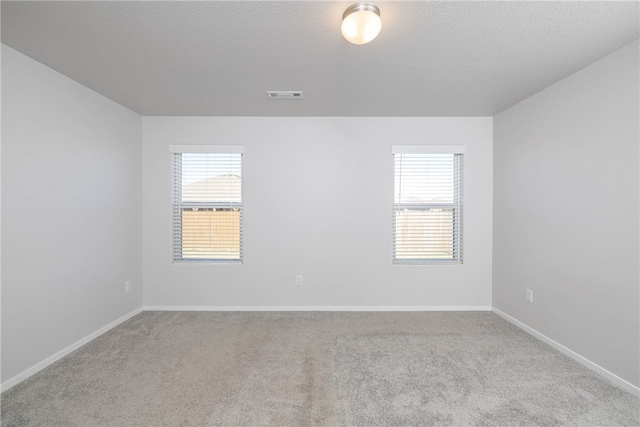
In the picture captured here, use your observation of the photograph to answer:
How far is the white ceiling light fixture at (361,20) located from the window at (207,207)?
2291mm

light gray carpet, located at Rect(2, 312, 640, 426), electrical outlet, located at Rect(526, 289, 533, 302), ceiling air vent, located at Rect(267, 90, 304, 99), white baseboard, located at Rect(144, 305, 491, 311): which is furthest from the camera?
white baseboard, located at Rect(144, 305, 491, 311)

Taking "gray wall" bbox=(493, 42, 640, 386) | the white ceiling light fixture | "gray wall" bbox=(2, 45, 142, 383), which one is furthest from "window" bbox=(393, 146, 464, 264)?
"gray wall" bbox=(2, 45, 142, 383)

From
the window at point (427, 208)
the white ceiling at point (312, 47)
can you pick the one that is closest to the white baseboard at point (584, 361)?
the window at point (427, 208)

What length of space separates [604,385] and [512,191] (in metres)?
1.87

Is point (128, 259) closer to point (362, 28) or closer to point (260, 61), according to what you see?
point (260, 61)

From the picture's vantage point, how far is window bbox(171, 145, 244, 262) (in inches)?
134

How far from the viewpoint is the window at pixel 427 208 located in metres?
3.41

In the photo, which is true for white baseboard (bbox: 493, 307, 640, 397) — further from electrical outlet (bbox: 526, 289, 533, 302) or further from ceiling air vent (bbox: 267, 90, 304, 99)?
ceiling air vent (bbox: 267, 90, 304, 99)

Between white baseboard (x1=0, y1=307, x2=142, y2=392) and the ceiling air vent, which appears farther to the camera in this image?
the ceiling air vent

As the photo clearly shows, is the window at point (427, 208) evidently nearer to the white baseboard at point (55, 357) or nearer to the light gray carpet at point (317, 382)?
the light gray carpet at point (317, 382)

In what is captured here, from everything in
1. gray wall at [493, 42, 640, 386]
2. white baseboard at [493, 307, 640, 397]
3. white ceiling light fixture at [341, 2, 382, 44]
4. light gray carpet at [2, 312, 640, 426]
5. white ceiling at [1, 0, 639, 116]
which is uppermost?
white ceiling at [1, 0, 639, 116]

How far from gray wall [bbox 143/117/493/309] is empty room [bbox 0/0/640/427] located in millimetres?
26

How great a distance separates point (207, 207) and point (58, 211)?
1.41m

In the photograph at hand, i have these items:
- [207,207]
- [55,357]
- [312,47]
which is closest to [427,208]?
[312,47]
